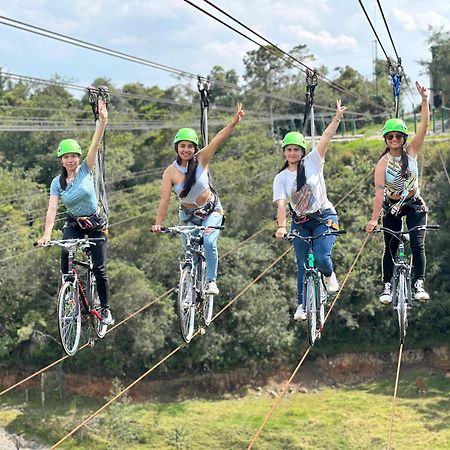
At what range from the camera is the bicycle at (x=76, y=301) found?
6.47m

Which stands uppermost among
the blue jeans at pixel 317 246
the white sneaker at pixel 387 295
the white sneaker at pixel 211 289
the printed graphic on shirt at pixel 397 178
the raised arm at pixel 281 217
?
the printed graphic on shirt at pixel 397 178

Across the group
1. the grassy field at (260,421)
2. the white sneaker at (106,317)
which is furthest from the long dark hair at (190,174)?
the grassy field at (260,421)

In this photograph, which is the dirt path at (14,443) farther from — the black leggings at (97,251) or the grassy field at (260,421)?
the black leggings at (97,251)

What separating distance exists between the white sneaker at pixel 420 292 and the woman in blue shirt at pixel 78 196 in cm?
315

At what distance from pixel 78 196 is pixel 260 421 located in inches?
693

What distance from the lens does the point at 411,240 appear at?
7.04 m

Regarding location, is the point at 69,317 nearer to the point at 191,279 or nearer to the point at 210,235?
the point at 191,279

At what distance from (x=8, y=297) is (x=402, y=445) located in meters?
15.2

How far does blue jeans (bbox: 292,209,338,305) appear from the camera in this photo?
6.77 meters

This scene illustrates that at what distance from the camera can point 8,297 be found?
2675 cm

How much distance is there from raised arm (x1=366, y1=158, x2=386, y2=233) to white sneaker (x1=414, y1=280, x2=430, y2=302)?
100cm

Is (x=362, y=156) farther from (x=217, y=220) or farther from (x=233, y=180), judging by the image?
(x=217, y=220)

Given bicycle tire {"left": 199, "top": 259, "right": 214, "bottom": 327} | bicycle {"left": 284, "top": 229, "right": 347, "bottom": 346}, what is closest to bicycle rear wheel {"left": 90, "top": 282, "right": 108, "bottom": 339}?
bicycle tire {"left": 199, "top": 259, "right": 214, "bottom": 327}

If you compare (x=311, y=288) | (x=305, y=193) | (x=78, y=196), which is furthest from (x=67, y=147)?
(x=311, y=288)
